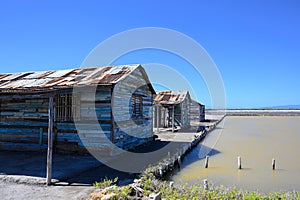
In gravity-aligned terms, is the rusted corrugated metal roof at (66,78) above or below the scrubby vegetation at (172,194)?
above

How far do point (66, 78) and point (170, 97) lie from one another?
17290mm

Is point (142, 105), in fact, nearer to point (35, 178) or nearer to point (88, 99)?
point (88, 99)

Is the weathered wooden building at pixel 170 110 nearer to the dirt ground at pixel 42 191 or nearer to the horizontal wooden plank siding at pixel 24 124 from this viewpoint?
the horizontal wooden plank siding at pixel 24 124

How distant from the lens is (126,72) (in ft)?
43.2

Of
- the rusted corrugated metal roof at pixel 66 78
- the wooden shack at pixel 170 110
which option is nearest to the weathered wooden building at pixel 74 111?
the rusted corrugated metal roof at pixel 66 78

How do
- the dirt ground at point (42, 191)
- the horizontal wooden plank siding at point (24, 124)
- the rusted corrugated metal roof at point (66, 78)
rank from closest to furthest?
the dirt ground at point (42, 191), the rusted corrugated metal roof at point (66, 78), the horizontal wooden plank siding at point (24, 124)

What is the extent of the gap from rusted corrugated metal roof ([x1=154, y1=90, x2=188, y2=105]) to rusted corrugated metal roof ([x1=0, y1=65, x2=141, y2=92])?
1331 centimetres

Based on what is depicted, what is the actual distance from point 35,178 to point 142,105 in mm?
9153

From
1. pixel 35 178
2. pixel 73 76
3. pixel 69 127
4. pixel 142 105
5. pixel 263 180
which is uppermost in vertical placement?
pixel 73 76

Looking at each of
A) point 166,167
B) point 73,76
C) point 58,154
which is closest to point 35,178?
point 58,154

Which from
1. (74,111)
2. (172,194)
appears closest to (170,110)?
(74,111)

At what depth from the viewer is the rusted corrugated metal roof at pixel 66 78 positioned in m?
11.7

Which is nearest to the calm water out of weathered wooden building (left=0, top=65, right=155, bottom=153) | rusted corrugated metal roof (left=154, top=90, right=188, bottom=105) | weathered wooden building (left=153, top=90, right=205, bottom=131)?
weathered wooden building (left=0, top=65, right=155, bottom=153)

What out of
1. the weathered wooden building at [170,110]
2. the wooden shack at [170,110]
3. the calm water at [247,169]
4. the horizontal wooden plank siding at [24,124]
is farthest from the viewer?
the wooden shack at [170,110]
